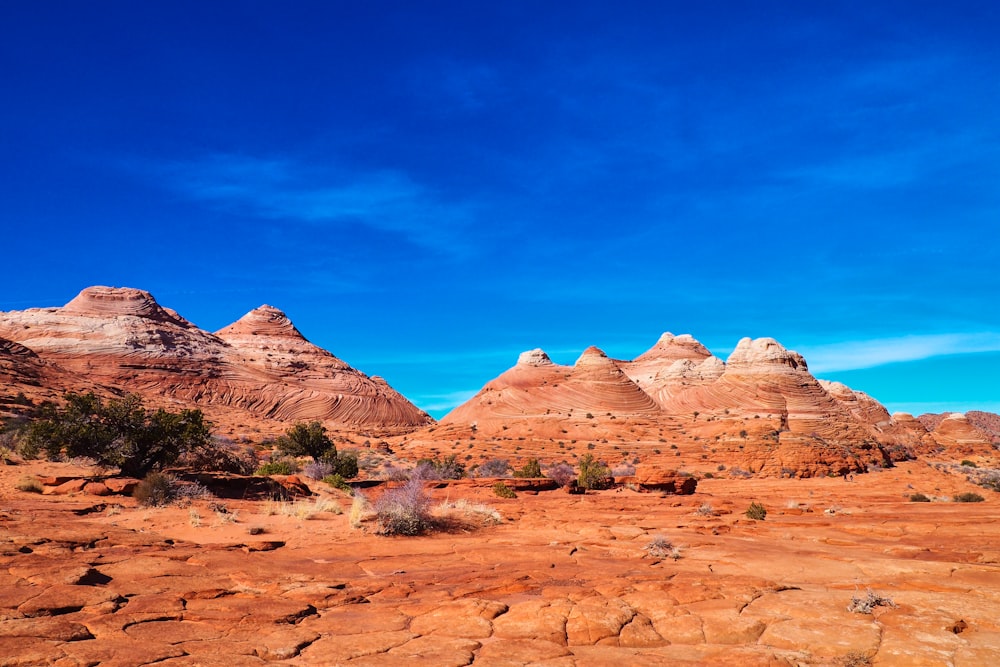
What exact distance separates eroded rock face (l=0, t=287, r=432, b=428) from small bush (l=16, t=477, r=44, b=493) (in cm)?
3810

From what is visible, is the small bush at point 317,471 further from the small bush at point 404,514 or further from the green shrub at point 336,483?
the small bush at point 404,514

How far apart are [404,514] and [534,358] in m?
54.4

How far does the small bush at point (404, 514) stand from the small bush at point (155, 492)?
16.7 feet

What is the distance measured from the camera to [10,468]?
15.9 metres

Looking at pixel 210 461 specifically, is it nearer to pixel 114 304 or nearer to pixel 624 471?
pixel 624 471

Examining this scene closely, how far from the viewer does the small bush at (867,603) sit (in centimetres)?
602

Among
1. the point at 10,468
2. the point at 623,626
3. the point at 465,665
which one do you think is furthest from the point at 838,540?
the point at 10,468

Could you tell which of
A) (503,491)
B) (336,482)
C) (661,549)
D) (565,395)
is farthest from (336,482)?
(565,395)

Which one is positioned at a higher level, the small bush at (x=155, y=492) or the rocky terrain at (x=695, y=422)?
the rocky terrain at (x=695, y=422)

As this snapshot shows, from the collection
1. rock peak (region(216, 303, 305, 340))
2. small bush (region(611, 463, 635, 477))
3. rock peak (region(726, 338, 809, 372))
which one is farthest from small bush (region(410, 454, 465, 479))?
rock peak (region(216, 303, 305, 340))

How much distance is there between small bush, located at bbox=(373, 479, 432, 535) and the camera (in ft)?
36.7

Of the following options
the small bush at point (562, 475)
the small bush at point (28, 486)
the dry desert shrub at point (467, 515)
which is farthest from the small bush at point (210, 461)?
the small bush at point (562, 475)

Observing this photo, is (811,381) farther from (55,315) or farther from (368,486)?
(55,315)

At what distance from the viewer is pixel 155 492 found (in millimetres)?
13719
